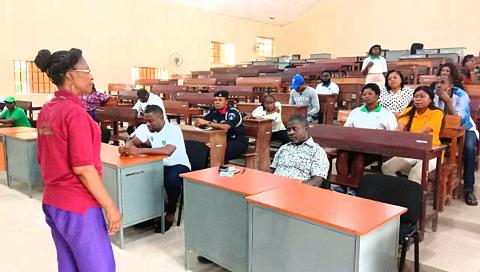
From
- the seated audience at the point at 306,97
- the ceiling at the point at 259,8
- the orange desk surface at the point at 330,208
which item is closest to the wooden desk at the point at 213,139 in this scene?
the seated audience at the point at 306,97

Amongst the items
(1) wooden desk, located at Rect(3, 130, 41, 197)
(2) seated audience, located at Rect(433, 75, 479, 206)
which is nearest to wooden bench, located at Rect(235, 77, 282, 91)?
(2) seated audience, located at Rect(433, 75, 479, 206)

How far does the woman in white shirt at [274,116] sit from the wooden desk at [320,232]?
8.74 ft

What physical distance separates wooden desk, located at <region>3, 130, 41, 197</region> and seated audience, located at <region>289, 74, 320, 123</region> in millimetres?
3320

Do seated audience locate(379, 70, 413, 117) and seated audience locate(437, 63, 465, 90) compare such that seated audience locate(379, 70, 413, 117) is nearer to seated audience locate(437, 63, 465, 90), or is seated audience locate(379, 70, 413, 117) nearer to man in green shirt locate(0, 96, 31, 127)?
seated audience locate(437, 63, 465, 90)

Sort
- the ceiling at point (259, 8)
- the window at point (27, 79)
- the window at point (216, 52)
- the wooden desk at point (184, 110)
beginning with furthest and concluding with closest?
the window at point (216, 52) < the ceiling at point (259, 8) < the window at point (27, 79) < the wooden desk at point (184, 110)

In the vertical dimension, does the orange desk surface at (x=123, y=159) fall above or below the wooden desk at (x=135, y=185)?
above

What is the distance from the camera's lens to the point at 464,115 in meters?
3.69

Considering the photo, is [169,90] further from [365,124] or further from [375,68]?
[365,124]

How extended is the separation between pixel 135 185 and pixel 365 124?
1.99m

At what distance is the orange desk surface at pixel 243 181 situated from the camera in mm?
2250

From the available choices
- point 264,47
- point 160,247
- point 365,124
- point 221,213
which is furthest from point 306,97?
point 264,47

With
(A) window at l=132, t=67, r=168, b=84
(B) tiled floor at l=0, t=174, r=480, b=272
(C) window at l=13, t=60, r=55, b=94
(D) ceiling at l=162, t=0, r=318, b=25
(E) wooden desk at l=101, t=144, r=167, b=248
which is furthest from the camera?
(D) ceiling at l=162, t=0, r=318, b=25

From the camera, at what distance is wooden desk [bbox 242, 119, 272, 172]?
14.4 feet

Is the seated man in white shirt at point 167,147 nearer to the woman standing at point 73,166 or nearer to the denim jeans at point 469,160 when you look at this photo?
the woman standing at point 73,166
